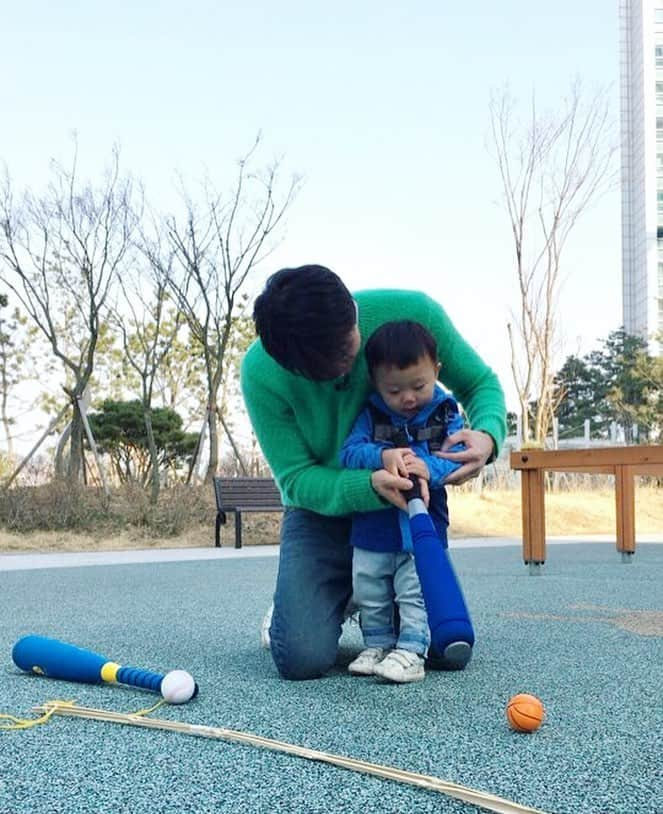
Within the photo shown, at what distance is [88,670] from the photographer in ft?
6.64

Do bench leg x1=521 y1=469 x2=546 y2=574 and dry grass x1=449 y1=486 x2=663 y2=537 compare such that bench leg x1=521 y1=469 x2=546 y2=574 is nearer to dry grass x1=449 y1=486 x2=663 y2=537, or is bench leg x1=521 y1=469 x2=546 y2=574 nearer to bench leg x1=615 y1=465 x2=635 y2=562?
bench leg x1=615 y1=465 x2=635 y2=562

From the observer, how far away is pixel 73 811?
1166 mm

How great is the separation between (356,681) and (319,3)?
37.6ft

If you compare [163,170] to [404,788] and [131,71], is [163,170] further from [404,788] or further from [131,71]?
[404,788]

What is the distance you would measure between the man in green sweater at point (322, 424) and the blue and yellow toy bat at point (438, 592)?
71 mm

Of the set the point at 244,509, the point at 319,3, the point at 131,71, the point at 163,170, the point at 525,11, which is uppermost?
the point at 525,11

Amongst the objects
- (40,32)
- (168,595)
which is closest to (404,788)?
(168,595)

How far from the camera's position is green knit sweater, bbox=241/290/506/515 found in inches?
87.0

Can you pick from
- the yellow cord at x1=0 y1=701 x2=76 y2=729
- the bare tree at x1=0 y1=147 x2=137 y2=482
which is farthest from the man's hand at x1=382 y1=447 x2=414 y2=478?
the bare tree at x1=0 y1=147 x2=137 y2=482

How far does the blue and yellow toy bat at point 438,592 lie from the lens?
1.93 metres

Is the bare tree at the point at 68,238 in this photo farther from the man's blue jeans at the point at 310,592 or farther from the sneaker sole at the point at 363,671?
the sneaker sole at the point at 363,671

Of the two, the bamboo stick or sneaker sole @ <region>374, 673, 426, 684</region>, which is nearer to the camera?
the bamboo stick

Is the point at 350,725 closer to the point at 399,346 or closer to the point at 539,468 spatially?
the point at 399,346

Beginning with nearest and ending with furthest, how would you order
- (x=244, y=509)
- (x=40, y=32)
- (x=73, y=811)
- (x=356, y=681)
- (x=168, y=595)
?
(x=73, y=811) < (x=356, y=681) < (x=168, y=595) < (x=244, y=509) < (x=40, y=32)
